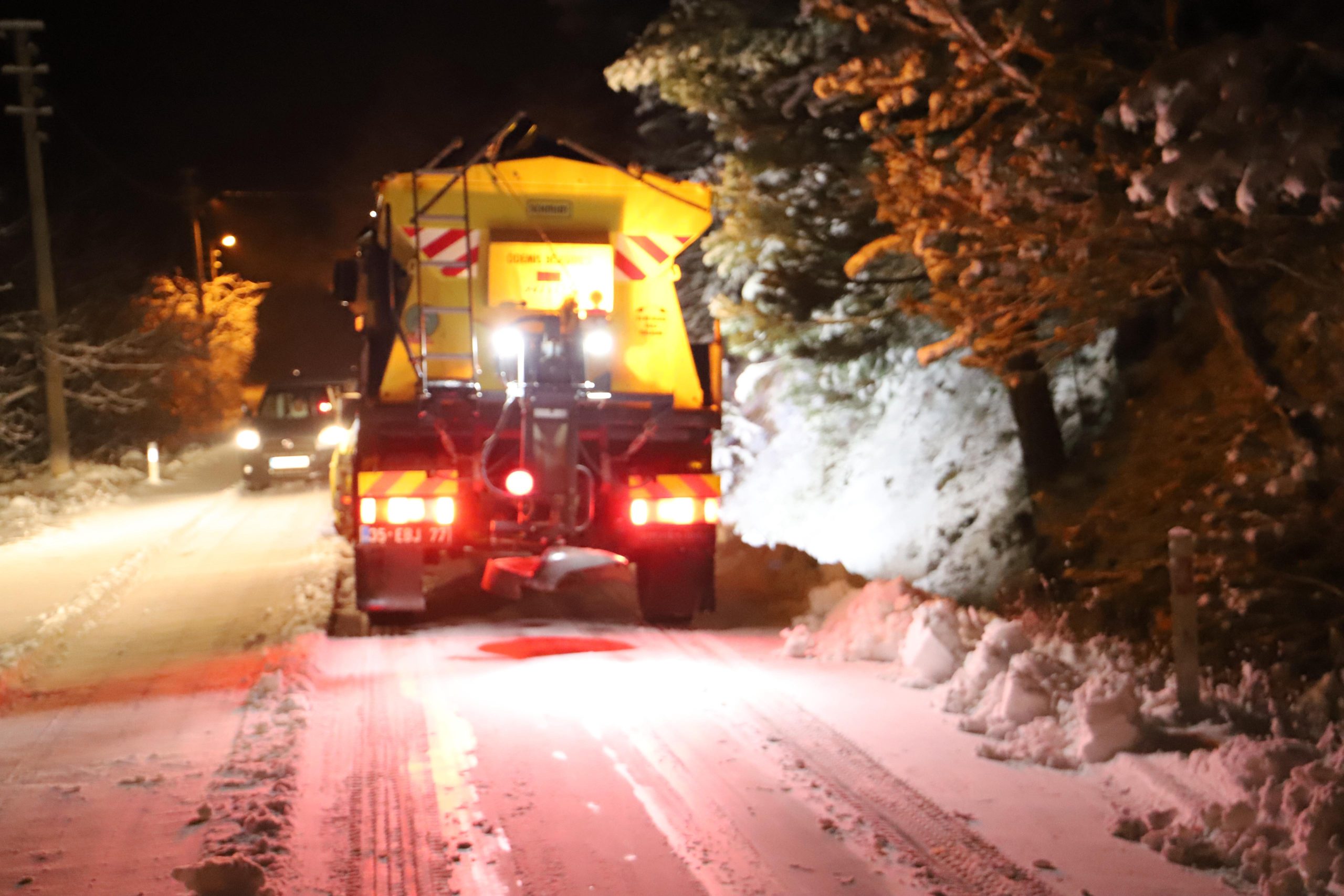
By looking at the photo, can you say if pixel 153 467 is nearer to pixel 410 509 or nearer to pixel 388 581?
pixel 388 581

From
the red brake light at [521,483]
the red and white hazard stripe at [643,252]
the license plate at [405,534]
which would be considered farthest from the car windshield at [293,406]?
the red brake light at [521,483]

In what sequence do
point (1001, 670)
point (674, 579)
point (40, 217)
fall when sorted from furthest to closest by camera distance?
1. point (40, 217)
2. point (674, 579)
3. point (1001, 670)

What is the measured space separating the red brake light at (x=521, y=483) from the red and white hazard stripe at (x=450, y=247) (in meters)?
1.53

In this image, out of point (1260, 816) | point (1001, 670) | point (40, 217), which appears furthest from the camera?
point (40, 217)

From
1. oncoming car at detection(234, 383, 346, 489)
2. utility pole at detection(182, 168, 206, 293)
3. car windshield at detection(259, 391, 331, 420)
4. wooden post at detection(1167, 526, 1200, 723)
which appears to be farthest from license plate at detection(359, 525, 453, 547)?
utility pole at detection(182, 168, 206, 293)

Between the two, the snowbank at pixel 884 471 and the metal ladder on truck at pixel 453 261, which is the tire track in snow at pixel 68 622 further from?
the snowbank at pixel 884 471

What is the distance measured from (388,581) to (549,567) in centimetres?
121

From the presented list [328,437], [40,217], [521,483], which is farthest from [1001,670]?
[40,217]

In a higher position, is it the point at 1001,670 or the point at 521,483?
the point at 521,483

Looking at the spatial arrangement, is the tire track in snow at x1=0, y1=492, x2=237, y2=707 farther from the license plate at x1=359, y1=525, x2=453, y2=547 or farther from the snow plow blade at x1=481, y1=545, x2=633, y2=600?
the snow plow blade at x1=481, y1=545, x2=633, y2=600

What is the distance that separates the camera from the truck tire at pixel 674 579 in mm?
9578

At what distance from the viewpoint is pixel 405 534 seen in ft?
29.0

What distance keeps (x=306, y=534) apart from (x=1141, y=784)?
1186 cm

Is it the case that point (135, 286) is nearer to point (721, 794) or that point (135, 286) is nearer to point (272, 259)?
point (272, 259)
